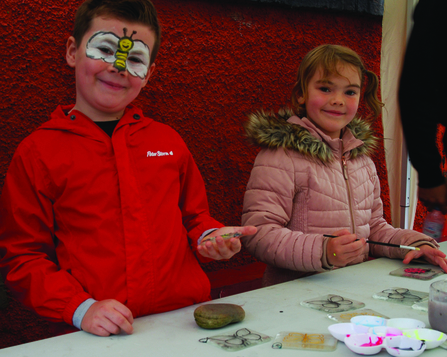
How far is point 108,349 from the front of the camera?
98 centimetres

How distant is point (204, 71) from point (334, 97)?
2.13ft

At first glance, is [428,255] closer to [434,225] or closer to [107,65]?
[434,225]

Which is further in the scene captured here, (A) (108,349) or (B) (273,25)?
(B) (273,25)

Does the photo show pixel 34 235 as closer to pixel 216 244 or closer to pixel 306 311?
pixel 216 244

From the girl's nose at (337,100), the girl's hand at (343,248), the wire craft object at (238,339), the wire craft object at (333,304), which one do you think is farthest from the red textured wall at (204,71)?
the wire craft object at (238,339)

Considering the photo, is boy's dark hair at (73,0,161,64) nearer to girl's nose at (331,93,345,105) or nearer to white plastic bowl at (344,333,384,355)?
girl's nose at (331,93,345,105)

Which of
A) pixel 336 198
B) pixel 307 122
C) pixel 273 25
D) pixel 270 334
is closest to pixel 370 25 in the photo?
pixel 273 25

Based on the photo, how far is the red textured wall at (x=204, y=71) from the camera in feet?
5.51

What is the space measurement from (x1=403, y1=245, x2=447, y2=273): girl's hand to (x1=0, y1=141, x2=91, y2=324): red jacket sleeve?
1.20 m

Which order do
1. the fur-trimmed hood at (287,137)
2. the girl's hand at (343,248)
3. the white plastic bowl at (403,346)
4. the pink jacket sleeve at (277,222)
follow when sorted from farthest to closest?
the fur-trimmed hood at (287,137)
the pink jacket sleeve at (277,222)
the girl's hand at (343,248)
the white plastic bowl at (403,346)

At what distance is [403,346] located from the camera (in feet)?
3.10

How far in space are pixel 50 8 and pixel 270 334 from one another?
1455 millimetres

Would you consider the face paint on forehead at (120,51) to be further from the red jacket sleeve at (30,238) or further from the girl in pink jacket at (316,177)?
the girl in pink jacket at (316,177)

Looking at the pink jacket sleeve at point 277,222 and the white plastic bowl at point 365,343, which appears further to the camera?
the pink jacket sleeve at point 277,222
